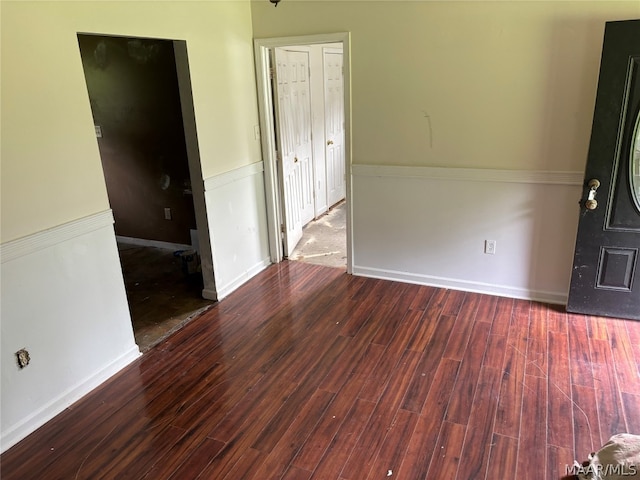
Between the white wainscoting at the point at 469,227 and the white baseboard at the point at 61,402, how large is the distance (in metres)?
2.07

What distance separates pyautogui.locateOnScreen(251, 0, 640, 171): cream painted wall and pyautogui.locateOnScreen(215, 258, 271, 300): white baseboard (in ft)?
4.47

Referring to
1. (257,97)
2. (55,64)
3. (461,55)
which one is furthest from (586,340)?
(55,64)

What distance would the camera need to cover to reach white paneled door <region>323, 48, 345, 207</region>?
576 cm

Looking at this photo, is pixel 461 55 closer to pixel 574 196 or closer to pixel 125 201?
pixel 574 196

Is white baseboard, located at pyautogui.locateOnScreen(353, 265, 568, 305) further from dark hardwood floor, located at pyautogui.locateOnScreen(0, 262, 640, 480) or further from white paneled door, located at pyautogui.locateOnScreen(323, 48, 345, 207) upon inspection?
white paneled door, located at pyautogui.locateOnScreen(323, 48, 345, 207)

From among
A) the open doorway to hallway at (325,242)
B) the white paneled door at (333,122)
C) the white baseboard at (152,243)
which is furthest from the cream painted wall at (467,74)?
the white baseboard at (152,243)

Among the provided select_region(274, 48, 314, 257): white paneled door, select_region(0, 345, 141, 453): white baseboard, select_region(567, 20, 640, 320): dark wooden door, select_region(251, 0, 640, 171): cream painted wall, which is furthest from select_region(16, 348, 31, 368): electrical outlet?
select_region(567, 20, 640, 320): dark wooden door

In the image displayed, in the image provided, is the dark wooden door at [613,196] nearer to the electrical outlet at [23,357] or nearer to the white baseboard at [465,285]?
the white baseboard at [465,285]

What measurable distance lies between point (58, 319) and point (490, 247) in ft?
9.62

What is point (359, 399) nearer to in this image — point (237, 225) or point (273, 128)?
point (237, 225)

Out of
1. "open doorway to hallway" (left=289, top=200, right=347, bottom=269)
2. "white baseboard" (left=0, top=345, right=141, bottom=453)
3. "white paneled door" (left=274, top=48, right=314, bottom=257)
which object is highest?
"white paneled door" (left=274, top=48, right=314, bottom=257)

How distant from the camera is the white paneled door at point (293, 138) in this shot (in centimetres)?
430

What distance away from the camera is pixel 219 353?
3.06 meters

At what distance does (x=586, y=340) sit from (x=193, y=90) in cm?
311
